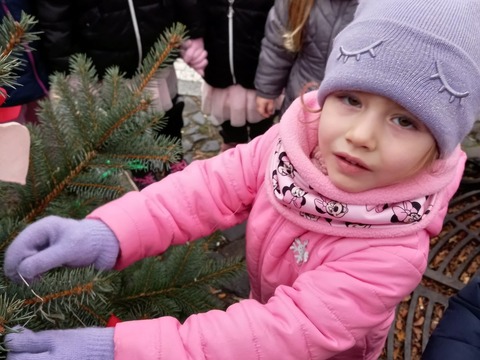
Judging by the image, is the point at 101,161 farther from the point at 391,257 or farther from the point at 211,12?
the point at 211,12

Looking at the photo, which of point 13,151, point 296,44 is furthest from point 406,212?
point 296,44

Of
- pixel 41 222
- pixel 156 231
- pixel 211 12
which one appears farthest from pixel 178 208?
pixel 211 12

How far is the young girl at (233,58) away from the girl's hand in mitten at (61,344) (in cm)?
183

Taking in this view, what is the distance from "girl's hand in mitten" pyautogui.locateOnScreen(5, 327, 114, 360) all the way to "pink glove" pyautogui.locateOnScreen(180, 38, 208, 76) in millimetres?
1800

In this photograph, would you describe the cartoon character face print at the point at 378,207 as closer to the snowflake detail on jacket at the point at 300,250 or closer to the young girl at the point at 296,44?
the snowflake detail on jacket at the point at 300,250

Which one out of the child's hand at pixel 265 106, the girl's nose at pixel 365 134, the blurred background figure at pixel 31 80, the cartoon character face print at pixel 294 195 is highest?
the girl's nose at pixel 365 134

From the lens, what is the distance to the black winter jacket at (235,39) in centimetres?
249

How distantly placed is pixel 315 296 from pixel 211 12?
5.92ft

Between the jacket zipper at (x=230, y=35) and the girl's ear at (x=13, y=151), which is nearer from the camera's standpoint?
the girl's ear at (x=13, y=151)

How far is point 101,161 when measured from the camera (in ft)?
4.06

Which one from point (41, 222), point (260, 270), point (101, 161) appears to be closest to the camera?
point (41, 222)

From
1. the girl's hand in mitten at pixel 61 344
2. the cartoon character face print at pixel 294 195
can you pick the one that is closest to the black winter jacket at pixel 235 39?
the cartoon character face print at pixel 294 195

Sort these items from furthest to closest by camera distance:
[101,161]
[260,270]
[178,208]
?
[260,270] → [178,208] → [101,161]

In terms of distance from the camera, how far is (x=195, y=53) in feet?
8.39
